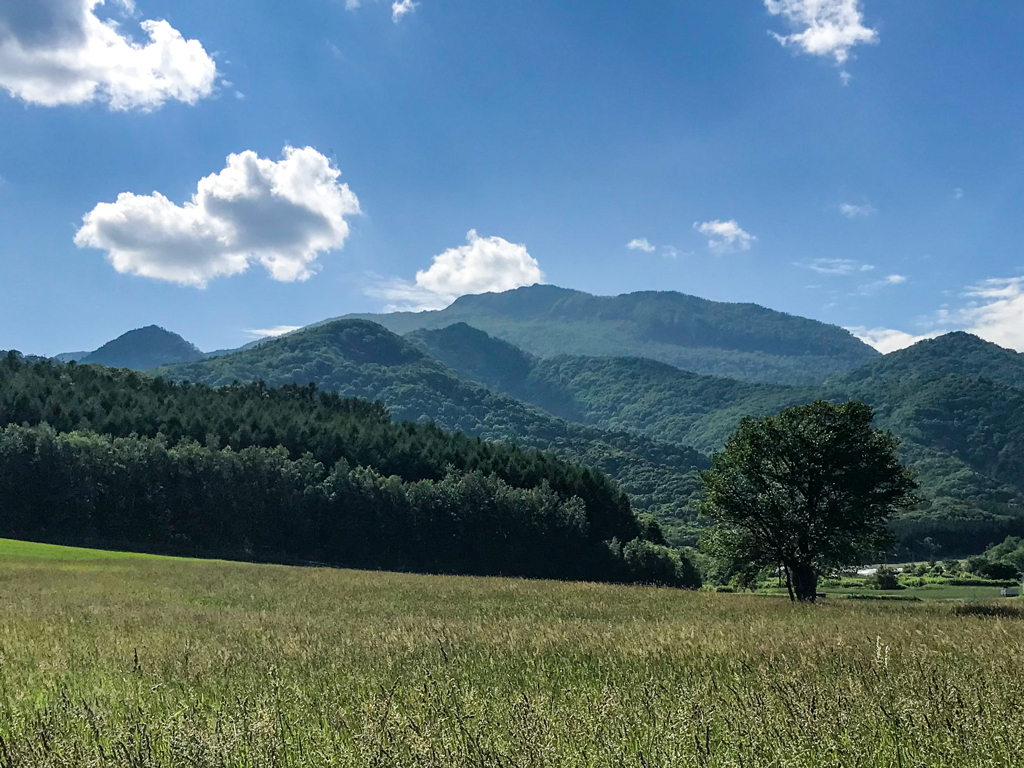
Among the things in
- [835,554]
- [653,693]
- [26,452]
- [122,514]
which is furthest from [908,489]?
[26,452]

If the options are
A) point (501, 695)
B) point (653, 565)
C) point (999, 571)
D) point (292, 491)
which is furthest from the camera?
point (999, 571)

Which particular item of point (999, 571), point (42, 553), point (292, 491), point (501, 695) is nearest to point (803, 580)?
point (501, 695)

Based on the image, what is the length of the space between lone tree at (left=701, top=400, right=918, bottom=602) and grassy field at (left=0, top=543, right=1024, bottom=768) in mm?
24468

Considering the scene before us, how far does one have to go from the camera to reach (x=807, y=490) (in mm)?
37375

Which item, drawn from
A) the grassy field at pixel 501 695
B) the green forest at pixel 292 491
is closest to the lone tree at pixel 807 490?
the grassy field at pixel 501 695

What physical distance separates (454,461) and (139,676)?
3896 inches

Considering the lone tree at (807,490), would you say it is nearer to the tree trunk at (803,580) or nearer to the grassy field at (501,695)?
the tree trunk at (803,580)

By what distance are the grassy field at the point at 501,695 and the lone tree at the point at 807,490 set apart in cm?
2447

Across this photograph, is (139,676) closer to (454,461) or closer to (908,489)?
(908,489)

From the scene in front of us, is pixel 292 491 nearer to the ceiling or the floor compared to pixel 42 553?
nearer to the ceiling

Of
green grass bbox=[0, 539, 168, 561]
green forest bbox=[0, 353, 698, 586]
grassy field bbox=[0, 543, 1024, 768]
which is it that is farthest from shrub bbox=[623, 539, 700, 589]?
grassy field bbox=[0, 543, 1024, 768]

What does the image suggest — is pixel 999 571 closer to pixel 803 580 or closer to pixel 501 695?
pixel 803 580

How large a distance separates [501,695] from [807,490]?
33.9 meters

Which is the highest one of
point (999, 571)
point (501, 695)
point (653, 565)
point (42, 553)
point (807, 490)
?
point (807, 490)
